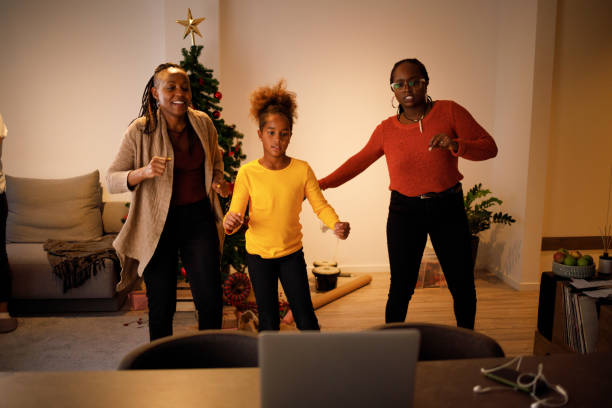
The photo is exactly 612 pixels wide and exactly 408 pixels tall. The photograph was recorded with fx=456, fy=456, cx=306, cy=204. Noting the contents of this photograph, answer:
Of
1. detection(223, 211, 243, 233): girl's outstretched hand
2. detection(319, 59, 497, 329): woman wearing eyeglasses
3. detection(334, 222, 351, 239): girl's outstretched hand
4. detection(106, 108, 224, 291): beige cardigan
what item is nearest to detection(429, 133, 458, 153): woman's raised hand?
detection(319, 59, 497, 329): woman wearing eyeglasses

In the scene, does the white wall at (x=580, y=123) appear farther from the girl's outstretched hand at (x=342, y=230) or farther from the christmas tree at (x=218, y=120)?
the girl's outstretched hand at (x=342, y=230)

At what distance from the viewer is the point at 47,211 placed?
3.75 metres

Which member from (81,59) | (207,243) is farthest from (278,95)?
(81,59)

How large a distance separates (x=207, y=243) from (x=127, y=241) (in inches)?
13.4

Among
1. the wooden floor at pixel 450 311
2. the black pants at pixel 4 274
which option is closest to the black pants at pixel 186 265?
the wooden floor at pixel 450 311

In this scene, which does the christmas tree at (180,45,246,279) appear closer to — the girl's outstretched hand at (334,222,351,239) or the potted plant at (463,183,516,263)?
the girl's outstretched hand at (334,222,351,239)

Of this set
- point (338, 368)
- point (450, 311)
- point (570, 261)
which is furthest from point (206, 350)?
point (450, 311)

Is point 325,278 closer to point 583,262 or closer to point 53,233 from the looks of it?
point 583,262

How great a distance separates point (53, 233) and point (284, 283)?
8.64ft

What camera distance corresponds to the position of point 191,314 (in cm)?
341

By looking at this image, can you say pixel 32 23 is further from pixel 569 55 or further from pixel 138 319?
pixel 569 55

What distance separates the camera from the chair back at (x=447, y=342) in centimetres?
115

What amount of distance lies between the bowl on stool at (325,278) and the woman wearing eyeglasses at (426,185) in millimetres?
1664

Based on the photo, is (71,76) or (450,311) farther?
(71,76)
